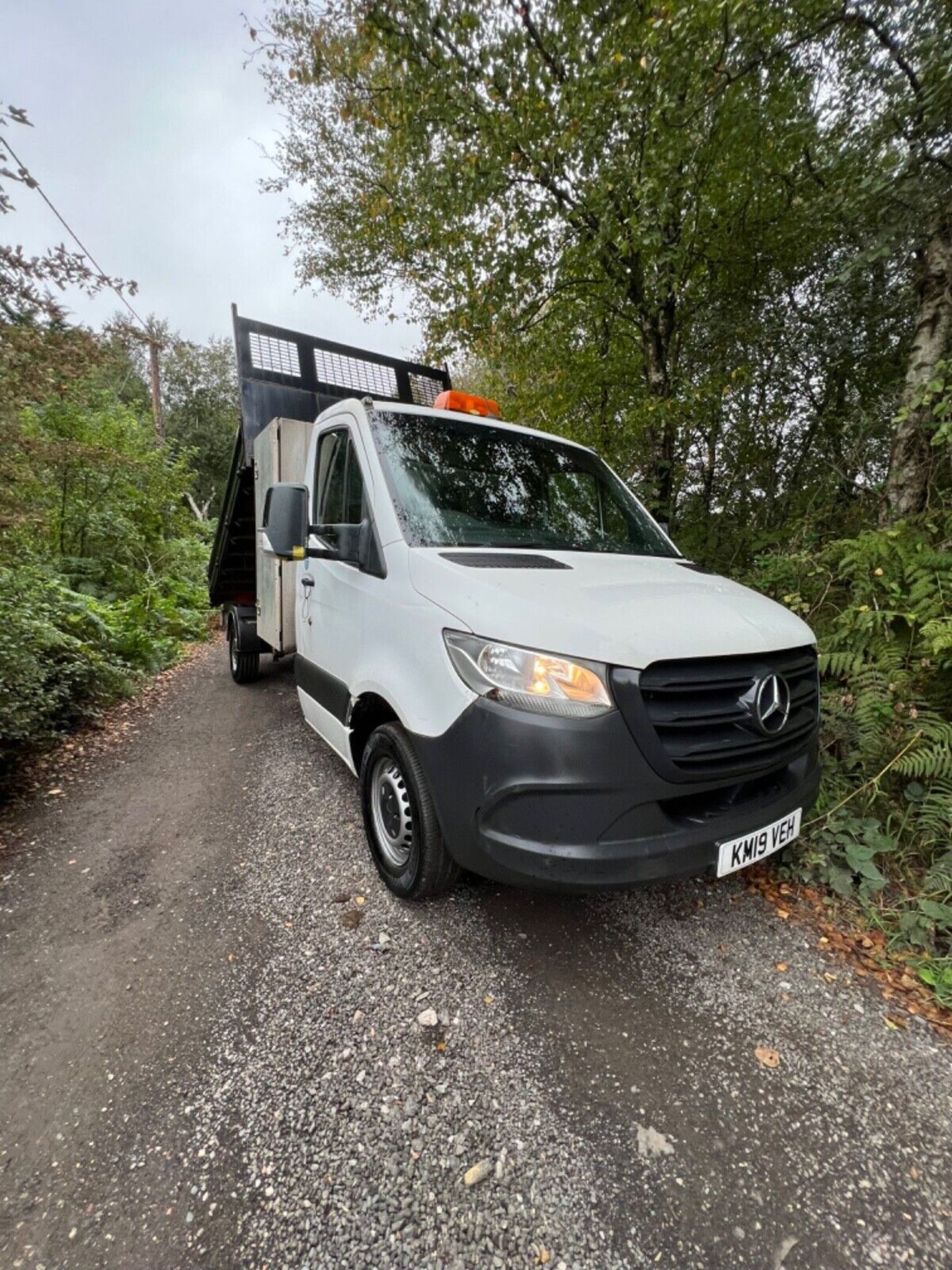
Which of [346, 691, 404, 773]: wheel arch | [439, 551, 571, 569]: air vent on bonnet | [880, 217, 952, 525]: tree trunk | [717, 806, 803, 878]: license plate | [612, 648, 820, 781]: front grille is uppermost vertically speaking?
[880, 217, 952, 525]: tree trunk

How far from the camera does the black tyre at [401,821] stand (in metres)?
2.10

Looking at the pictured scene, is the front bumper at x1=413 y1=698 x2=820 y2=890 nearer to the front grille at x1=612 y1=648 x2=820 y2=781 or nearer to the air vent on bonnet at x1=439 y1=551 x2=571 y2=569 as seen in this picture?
the front grille at x1=612 y1=648 x2=820 y2=781

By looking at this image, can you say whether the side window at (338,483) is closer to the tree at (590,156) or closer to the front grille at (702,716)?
the front grille at (702,716)

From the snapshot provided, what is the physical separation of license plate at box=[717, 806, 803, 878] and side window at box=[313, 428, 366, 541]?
2.12m

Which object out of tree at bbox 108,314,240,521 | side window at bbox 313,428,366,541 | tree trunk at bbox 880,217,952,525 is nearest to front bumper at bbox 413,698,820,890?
side window at bbox 313,428,366,541

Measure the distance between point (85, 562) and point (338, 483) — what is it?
7045mm

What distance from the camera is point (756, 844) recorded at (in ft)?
6.33

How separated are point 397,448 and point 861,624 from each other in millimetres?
2798

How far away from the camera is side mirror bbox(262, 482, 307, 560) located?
8.67ft

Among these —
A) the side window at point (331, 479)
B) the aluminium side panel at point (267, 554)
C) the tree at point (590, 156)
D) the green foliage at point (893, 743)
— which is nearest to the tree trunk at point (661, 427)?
the tree at point (590, 156)

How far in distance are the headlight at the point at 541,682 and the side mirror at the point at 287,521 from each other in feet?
4.69

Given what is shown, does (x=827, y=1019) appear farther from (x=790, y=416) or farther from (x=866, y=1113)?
(x=790, y=416)

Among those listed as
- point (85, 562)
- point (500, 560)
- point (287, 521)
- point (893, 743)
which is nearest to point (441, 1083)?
point (500, 560)

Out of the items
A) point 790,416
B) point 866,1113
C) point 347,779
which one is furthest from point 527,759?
point 790,416
